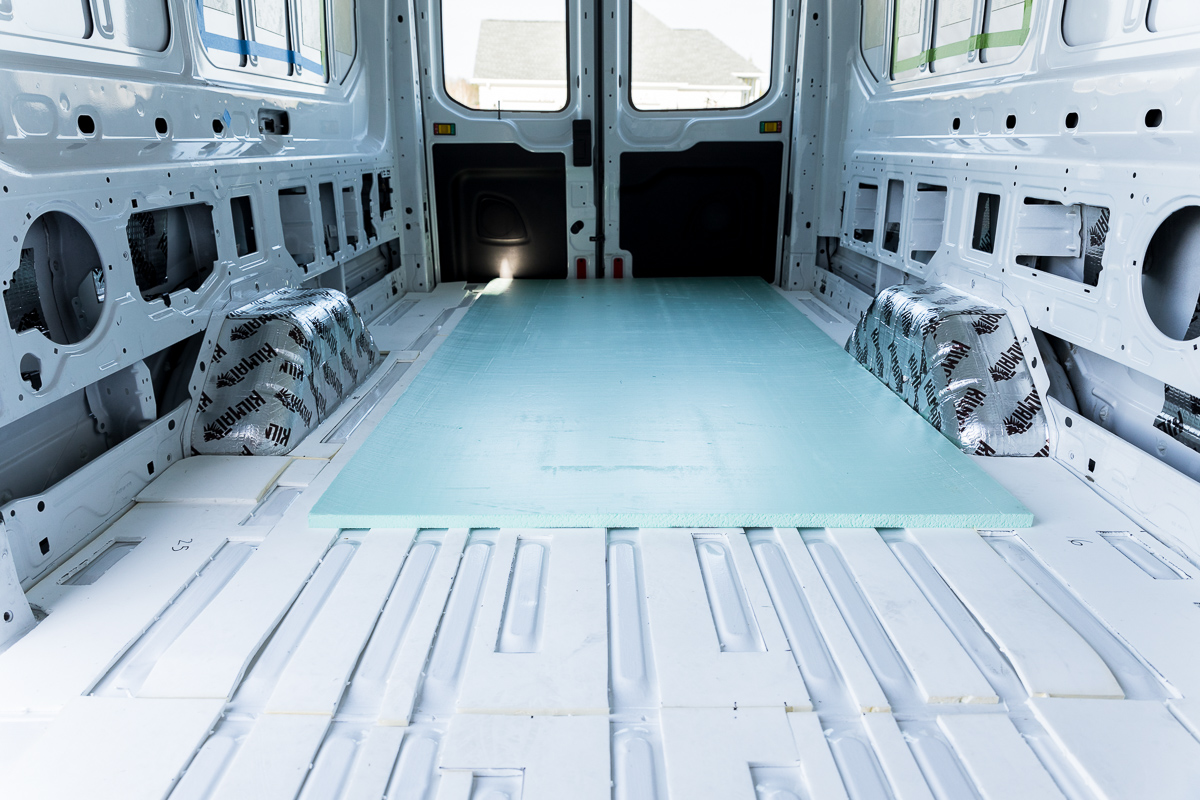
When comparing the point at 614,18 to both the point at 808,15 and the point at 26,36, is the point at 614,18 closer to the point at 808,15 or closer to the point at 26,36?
the point at 808,15

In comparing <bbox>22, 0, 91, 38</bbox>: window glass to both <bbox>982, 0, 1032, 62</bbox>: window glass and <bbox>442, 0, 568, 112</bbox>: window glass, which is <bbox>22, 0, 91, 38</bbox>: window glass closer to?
<bbox>982, 0, 1032, 62</bbox>: window glass

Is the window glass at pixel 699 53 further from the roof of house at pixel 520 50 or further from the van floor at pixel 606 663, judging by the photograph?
the van floor at pixel 606 663

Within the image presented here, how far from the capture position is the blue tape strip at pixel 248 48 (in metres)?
3.10

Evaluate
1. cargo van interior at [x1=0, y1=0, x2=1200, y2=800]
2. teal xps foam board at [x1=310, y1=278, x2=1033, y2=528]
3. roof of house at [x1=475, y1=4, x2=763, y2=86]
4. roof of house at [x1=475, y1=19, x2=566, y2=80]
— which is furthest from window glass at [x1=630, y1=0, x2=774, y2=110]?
teal xps foam board at [x1=310, y1=278, x2=1033, y2=528]

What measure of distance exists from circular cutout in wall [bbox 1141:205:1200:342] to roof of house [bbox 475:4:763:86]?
3978mm

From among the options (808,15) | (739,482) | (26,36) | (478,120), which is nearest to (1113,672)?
(739,482)

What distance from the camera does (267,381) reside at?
3.05 m

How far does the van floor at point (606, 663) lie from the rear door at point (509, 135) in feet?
13.7

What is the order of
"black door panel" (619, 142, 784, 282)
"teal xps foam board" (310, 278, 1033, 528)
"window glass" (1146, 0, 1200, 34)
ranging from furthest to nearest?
"black door panel" (619, 142, 784, 282) → "teal xps foam board" (310, 278, 1033, 528) → "window glass" (1146, 0, 1200, 34)

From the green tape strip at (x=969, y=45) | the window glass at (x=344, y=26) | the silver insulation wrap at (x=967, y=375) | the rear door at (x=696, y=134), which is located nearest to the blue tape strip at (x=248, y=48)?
the window glass at (x=344, y=26)

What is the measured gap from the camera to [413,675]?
1.74 m

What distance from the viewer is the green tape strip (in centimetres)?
314

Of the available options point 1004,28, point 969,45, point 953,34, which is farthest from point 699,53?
point 1004,28

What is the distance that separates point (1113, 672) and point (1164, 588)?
451 millimetres
